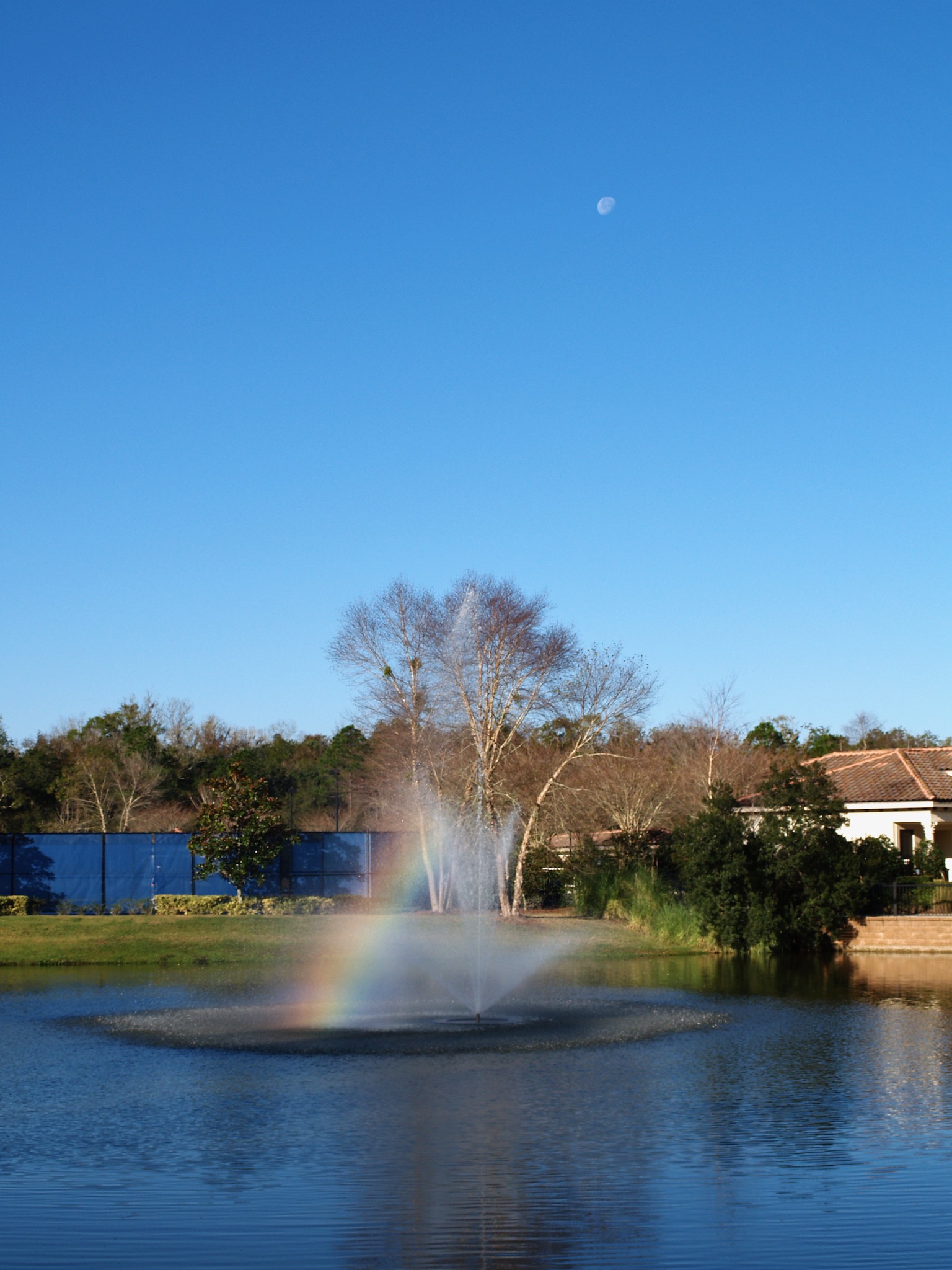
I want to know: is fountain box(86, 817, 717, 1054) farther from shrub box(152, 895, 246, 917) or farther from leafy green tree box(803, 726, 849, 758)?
leafy green tree box(803, 726, 849, 758)

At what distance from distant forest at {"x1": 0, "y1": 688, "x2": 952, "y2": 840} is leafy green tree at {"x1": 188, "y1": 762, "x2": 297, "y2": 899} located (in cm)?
498

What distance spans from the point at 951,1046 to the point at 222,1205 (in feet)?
36.0

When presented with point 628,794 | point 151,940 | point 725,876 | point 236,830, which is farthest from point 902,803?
point 151,940

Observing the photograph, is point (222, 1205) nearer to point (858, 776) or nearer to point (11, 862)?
point (11, 862)

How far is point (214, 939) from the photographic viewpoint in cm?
3294

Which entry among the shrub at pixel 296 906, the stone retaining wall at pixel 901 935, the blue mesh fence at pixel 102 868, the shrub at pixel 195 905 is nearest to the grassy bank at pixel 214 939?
the shrub at pixel 296 906

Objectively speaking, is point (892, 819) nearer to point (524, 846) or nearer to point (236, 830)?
point (524, 846)

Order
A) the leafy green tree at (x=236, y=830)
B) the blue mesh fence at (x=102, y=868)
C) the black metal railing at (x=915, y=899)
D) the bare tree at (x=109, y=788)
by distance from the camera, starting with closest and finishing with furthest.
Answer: the black metal railing at (x=915, y=899) < the leafy green tree at (x=236, y=830) < the blue mesh fence at (x=102, y=868) < the bare tree at (x=109, y=788)

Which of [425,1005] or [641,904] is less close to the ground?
[641,904]

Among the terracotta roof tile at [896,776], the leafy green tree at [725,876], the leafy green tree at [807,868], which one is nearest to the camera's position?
the leafy green tree at [725,876]

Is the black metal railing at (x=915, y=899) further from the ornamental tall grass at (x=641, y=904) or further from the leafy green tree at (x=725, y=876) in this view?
the ornamental tall grass at (x=641, y=904)

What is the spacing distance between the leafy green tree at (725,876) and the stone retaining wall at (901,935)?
2728 mm

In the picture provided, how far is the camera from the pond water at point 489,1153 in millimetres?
8781

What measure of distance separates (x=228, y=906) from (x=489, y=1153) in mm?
27284
